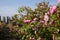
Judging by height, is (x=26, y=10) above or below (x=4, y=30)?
above

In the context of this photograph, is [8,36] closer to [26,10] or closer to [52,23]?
[26,10]

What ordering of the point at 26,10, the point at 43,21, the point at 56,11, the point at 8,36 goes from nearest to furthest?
the point at 56,11 → the point at 43,21 → the point at 26,10 → the point at 8,36

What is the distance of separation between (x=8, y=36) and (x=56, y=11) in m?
10.9

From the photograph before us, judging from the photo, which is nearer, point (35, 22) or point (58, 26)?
point (58, 26)

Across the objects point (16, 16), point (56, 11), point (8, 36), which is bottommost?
point (8, 36)

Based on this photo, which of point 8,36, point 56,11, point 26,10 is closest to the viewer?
point 56,11

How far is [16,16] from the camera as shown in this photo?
7.64 m

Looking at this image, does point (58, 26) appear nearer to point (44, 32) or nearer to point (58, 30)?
point (58, 30)

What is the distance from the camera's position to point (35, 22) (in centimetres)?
Answer: 548

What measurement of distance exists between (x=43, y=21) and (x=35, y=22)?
14.1 inches

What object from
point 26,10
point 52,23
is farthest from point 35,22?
point 26,10

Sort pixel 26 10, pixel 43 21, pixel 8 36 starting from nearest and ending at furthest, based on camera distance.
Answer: pixel 43 21 → pixel 26 10 → pixel 8 36

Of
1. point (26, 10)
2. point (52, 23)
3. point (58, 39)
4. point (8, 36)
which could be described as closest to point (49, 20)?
point (52, 23)

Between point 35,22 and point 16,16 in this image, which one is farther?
point 16,16
